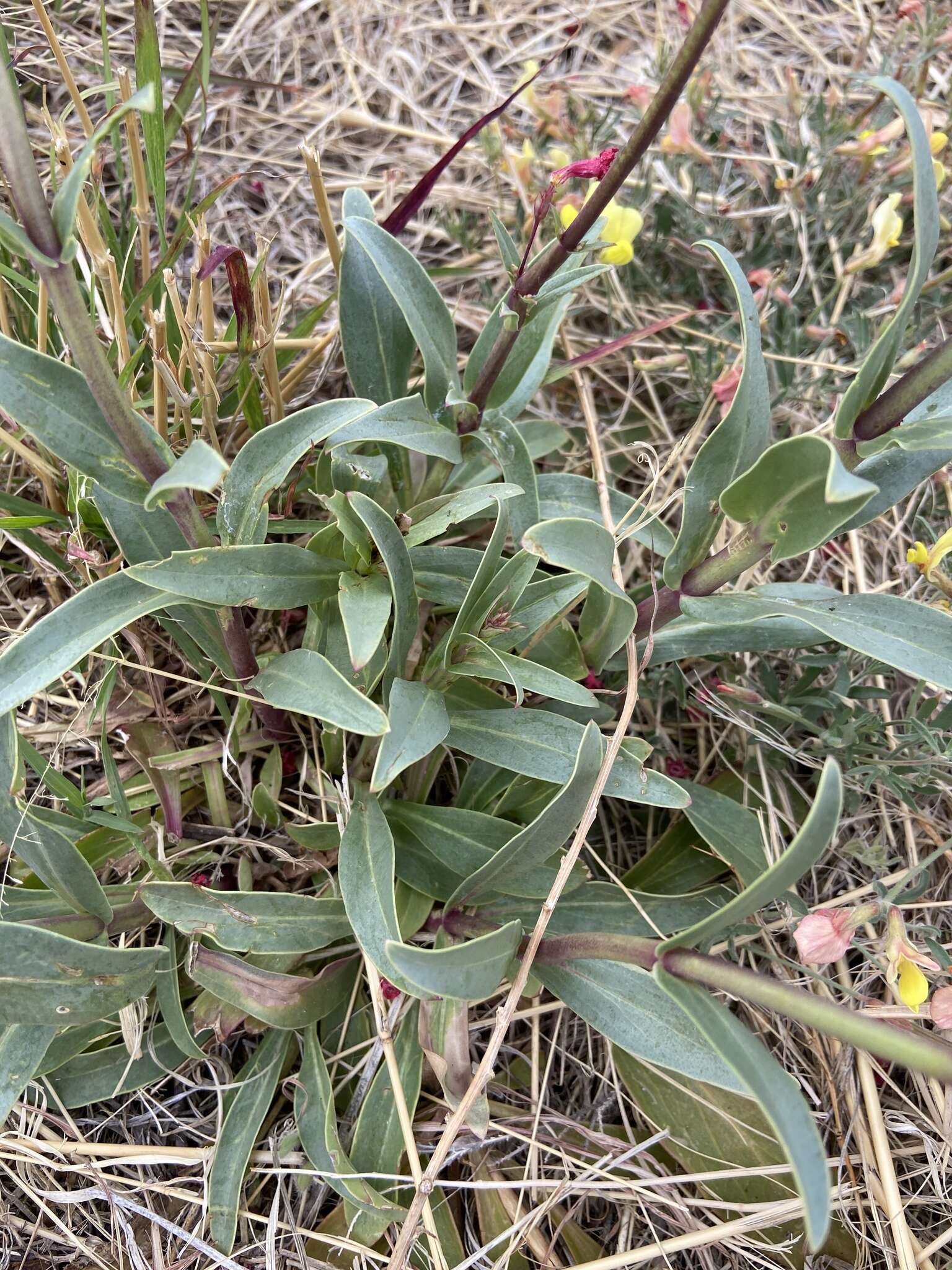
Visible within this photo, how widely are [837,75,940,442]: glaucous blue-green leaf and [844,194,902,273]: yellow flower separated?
2.06 ft

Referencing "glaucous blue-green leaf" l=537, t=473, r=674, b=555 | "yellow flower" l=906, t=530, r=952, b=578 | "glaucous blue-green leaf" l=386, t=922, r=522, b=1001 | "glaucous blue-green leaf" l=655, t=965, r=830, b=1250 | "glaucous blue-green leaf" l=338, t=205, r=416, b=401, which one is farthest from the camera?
Answer: "glaucous blue-green leaf" l=537, t=473, r=674, b=555

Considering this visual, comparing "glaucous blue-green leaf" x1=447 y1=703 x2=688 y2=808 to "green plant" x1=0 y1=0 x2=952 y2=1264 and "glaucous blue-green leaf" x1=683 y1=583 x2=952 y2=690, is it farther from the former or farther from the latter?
"glaucous blue-green leaf" x1=683 y1=583 x2=952 y2=690

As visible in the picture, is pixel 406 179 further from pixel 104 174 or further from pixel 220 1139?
pixel 220 1139

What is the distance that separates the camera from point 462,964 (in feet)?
2.99

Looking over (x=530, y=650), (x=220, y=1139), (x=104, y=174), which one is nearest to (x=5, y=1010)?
(x=220, y=1139)

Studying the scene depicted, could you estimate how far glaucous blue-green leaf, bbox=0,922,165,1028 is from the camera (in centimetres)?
98

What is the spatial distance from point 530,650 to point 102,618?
0.59 meters

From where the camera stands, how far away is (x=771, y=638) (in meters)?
1.26

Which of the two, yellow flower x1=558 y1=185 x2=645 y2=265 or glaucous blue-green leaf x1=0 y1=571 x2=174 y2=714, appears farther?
yellow flower x1=558 y1=185 x2=645 y2=265

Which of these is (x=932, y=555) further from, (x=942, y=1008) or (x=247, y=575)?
(x=247, y=575)

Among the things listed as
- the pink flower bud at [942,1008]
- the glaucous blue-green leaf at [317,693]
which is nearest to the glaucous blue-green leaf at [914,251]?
the glaucous blue-green leaf at [317,693]

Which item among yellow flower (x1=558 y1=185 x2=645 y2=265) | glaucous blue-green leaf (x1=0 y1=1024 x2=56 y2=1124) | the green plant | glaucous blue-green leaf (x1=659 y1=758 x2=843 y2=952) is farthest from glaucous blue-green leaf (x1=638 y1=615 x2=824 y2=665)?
glaucous blue-green leaf (x1=0 y1=1024 x2=56 y2=1124)

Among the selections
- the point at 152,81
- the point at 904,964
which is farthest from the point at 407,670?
the point at 152,81

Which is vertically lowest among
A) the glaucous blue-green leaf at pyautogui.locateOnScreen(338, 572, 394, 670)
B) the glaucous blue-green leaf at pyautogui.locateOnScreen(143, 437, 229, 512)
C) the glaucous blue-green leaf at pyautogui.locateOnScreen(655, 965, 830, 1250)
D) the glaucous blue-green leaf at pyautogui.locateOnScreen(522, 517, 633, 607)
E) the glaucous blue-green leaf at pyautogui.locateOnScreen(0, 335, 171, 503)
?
the glaucous blue-green leaf at pyautogui.locateOnScreen(655, 965, 830, 1250)
